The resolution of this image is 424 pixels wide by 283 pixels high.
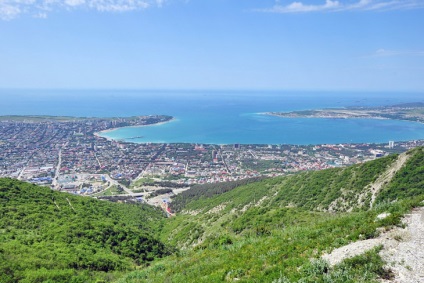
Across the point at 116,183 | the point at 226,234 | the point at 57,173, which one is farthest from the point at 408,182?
the point at 57,173

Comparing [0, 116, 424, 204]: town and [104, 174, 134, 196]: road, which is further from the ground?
[0, 116, 424, 204]: town

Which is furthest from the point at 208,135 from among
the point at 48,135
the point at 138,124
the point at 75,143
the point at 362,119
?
the point at 362,119

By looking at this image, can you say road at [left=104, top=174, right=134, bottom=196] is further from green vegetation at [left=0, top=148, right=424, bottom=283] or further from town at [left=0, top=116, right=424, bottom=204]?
green vegetation at [left=0, top=148, right=424, bottom=283]

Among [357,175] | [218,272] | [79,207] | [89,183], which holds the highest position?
[218,272]

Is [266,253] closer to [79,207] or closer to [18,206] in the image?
[18,206]

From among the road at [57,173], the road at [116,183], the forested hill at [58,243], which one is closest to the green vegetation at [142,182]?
the road at [116,183]

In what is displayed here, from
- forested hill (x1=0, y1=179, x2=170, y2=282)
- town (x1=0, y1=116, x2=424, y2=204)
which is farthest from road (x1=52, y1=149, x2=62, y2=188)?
forested hill (x1=0, y1=179, x2=170, y2=282)
